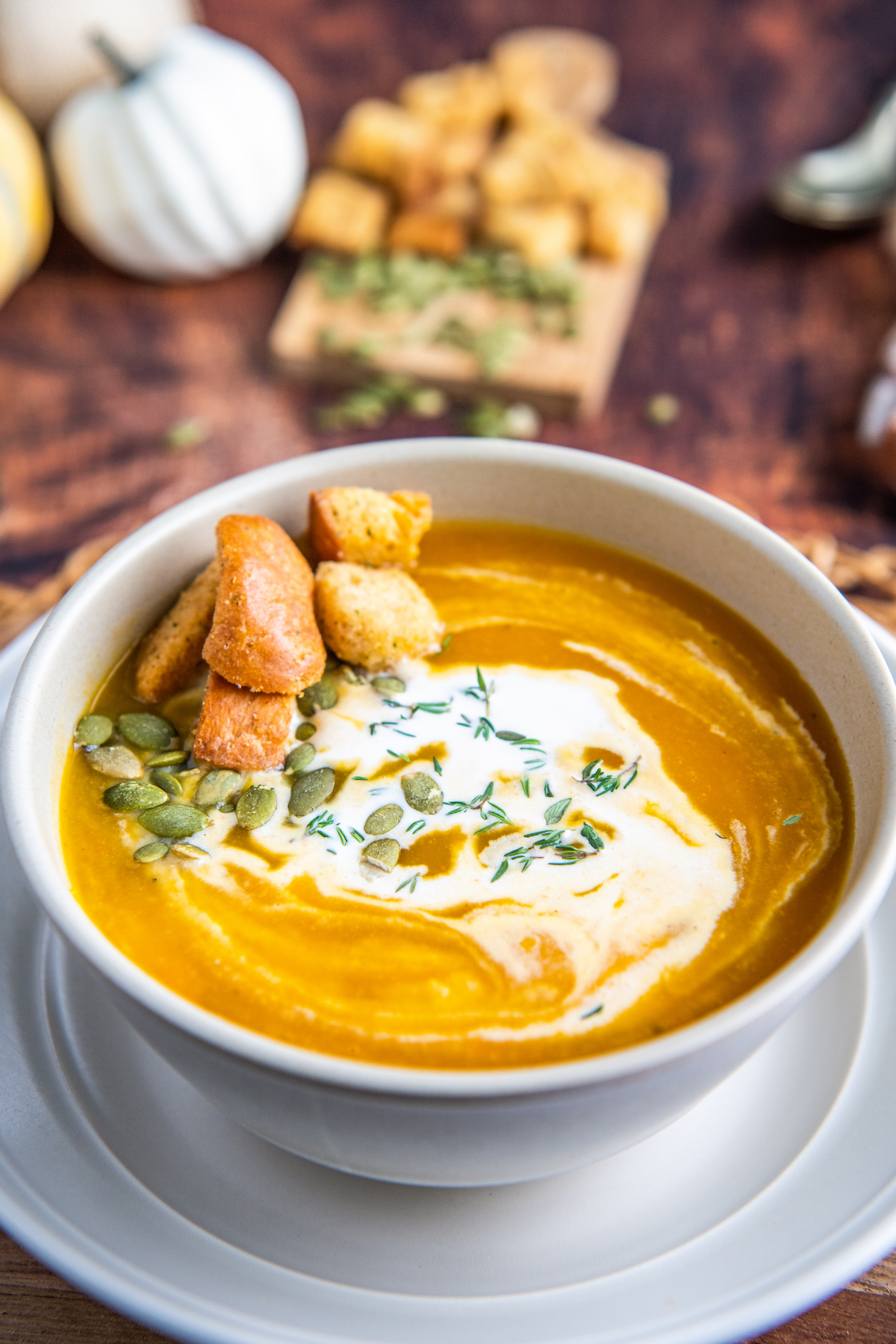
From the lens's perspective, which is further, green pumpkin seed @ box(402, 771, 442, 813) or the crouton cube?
the crouton cube

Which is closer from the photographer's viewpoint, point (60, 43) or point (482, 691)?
point (482, 691)

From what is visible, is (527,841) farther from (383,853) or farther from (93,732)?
(93,732)

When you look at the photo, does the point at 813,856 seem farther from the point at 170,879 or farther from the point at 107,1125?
the point at 107,1125

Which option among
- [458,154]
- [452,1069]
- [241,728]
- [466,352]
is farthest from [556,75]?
[452,1069]

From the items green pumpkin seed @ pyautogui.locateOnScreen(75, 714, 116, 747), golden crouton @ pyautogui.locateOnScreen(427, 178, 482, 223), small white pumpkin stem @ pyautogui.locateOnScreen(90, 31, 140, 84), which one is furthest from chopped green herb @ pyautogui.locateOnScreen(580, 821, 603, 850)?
small white pumpkin stem @ pyautogui.locateOnScreen(90, 31, 140, 84)

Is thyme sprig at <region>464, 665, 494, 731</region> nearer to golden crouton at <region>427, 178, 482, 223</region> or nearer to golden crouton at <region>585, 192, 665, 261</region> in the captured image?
golden crouton at <region>585, 192, 665, 261</region>
